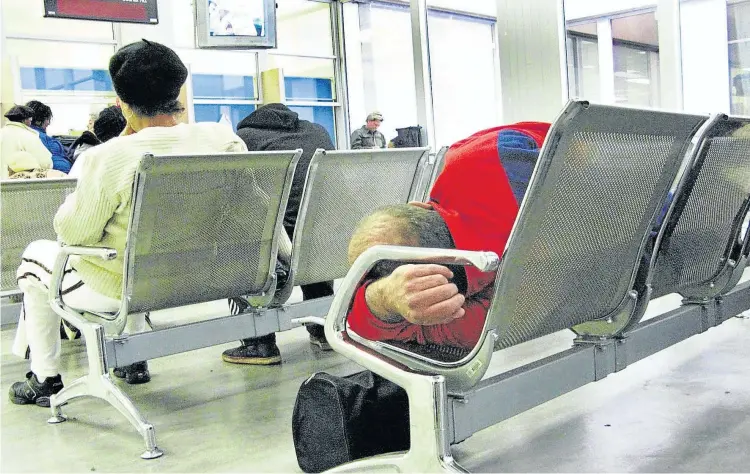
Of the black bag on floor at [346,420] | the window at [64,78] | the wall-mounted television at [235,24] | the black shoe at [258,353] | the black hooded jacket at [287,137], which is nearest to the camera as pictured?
the black bag on floor at [346,420]

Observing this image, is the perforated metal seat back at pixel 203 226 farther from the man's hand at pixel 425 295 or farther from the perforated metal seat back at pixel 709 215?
the perforated metal seat back at pixel 709 215

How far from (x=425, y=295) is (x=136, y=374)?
84.6 inches

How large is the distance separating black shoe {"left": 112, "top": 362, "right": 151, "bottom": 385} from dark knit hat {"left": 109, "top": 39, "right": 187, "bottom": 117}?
112 centimetres

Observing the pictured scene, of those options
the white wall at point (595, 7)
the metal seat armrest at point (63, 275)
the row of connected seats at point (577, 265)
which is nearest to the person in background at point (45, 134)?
the metal seat armrest at point (63, 275)

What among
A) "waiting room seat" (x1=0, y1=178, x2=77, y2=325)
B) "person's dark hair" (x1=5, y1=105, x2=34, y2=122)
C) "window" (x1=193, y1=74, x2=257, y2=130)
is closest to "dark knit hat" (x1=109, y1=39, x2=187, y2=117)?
"waiting room seat" (x1=0, y1=178, x2=77, y2=325)

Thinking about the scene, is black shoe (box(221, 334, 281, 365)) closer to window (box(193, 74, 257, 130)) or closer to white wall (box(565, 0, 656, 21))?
white wall (box(565, 0, 656, 21))

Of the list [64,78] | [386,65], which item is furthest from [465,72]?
[64,78]

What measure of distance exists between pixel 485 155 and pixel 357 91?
1192cm

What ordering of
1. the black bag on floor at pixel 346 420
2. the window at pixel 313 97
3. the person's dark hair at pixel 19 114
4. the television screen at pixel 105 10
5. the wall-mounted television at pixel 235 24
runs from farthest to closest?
the window at pixel 313 97 → the wall-mounted television at pixel 235 24 → the television screen at pixel 105 10 → the person's dark hair at pixel 19 114 → the black bag on floor at pixel 346 420

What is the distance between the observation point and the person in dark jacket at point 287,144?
11.8 feet

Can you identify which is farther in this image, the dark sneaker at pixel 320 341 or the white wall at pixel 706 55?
the white wall at pixel 706 55

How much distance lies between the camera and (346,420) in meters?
1.94

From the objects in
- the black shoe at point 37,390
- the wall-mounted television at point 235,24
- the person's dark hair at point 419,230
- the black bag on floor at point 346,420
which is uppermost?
the wall-mounted television at point 235,24

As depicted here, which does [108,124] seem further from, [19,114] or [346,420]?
[346,420]
